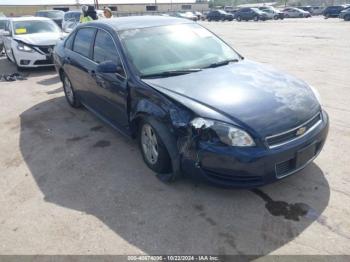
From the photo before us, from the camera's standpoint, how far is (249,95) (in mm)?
3275

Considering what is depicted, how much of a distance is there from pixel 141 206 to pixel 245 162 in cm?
115

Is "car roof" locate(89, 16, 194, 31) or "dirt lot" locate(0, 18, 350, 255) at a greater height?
"car roof" locate(89, 16, 194, 31)

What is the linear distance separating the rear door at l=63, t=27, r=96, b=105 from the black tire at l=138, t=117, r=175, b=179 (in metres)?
1.50

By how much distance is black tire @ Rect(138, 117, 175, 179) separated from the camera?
3.42 meters

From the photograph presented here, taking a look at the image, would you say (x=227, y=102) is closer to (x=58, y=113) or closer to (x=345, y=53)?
(x=58, y=113)

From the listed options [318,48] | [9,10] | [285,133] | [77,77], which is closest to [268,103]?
[285,133]

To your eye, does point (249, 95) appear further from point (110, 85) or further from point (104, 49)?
point (104, 49)

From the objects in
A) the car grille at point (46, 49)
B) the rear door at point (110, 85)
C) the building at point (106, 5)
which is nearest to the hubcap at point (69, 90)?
the rear door at point (110, 85)

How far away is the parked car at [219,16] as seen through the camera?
138ft

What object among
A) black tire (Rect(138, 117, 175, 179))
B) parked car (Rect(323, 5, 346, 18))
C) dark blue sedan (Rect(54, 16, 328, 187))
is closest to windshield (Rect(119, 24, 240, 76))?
dark blue sedan (Rect(54, 16, 328, 187))

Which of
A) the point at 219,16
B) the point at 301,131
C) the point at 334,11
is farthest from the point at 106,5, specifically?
the point at 301,131

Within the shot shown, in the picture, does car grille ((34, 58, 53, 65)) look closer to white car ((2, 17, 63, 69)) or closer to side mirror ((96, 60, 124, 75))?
white car ((2, 17, 63, 69))

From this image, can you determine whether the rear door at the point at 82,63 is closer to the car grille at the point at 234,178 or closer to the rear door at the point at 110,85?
the rear door at the point at 110,85

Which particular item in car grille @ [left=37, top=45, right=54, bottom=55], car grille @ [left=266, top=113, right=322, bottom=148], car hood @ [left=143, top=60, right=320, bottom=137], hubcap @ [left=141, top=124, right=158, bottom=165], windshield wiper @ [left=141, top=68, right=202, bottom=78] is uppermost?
windshield wiper @ [left=141, top=68, right=202, bottom=78]
